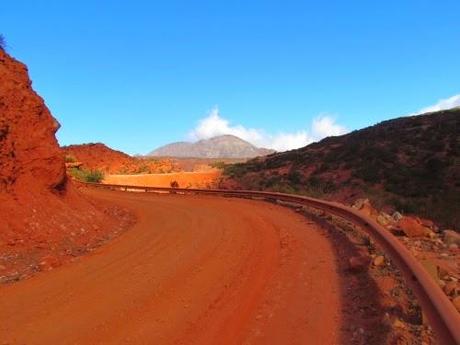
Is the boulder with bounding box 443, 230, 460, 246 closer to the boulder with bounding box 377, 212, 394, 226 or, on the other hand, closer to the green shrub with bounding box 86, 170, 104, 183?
the boulder with bounding box 377, 212, 394, 226

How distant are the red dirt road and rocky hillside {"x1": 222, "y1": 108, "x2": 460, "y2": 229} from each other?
41.3 feet

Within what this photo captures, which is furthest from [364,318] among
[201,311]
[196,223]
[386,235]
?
[196,223]

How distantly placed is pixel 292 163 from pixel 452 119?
46.3 ft

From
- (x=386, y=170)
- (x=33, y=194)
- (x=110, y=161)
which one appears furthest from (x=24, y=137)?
(x=110, y=161)

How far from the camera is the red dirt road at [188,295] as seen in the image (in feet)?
20.4

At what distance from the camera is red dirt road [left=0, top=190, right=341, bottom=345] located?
621cm

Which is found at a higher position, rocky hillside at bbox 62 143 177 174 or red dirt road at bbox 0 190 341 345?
rocky hillside at bbox 62 143 177 174

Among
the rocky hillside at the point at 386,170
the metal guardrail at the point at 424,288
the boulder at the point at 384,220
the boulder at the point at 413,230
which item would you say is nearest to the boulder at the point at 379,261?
the metal guardrail at the point at 424,288

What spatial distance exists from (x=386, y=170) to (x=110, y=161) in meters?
42.2

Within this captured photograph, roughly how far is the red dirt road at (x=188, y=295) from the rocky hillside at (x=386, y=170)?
1260 centimetres

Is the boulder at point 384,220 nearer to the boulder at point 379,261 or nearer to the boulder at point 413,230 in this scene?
Result: the boulder at point 413,230

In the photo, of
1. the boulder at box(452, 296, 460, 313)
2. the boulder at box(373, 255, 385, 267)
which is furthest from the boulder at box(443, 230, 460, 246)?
the boulder at box(452, 296, 460, 313)

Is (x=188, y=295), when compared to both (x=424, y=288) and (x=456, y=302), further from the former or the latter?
(x=456, y=302)

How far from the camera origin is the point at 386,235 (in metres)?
8.86
